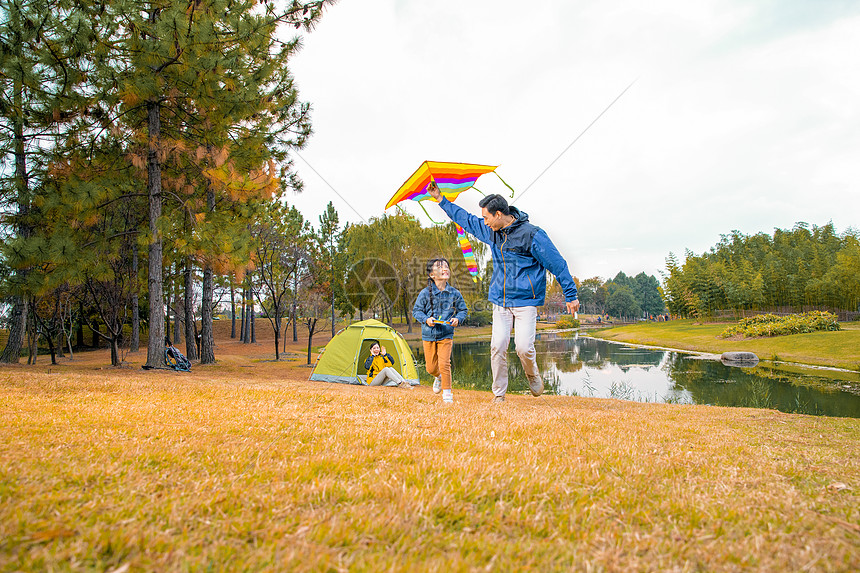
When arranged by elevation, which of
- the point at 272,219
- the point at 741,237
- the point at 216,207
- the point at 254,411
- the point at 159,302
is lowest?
the point at 254,411

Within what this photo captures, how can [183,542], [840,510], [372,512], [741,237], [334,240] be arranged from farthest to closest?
1. [741,237]
2. [334,240]
3. [840,510]
4. [372,512]
5. [183,542]

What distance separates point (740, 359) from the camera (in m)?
18.4

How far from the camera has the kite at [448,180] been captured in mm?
6246

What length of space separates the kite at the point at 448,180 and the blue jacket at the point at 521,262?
0.68 meters

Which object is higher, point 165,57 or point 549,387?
point 165,57

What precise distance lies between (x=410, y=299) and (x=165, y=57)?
91.4ft

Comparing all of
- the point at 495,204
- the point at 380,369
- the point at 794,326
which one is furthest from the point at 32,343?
the point at 794,326

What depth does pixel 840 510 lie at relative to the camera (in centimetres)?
186

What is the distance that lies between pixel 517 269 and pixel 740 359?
1771 cm

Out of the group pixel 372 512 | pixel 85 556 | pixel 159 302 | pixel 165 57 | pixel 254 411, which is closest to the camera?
pixel 85 556

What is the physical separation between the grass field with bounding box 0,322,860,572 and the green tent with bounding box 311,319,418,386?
7410 millimetres

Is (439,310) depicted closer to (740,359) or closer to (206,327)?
Result: (206,327)

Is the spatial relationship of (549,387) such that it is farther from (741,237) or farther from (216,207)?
(741,237)

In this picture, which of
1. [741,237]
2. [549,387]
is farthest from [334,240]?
[741,237]
